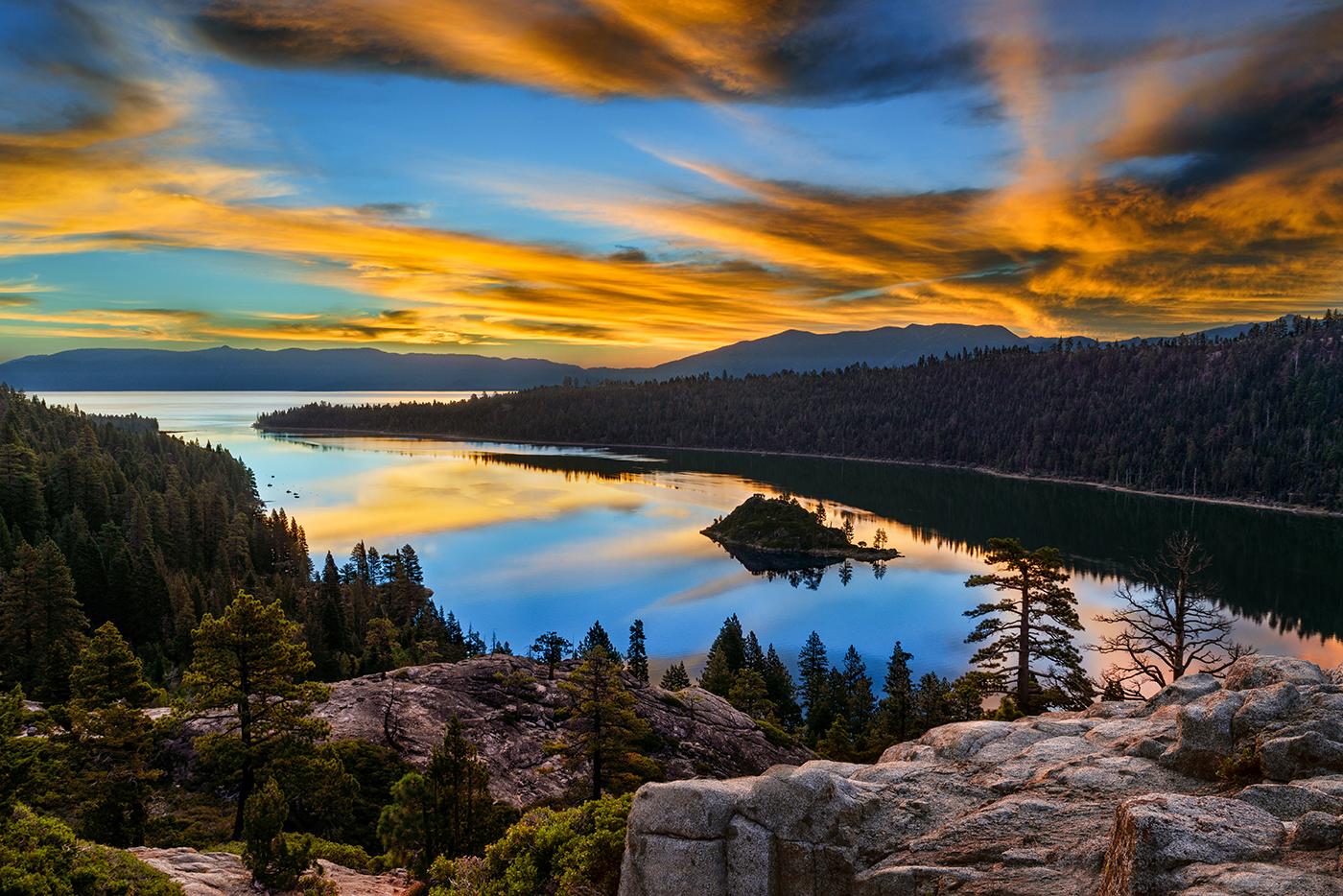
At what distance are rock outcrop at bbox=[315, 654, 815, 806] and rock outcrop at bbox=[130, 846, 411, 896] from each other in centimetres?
937

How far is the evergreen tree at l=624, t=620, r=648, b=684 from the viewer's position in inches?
3007

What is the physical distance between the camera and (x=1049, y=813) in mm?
13797

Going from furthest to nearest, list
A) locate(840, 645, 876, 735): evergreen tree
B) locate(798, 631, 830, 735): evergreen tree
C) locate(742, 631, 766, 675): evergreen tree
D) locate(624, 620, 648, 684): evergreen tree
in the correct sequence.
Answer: locate(742, 631, 766, 675): evergreen tree, locate(624, 620, 648, 684): evergreen tree, locate(798, 631, 830, 735): evergreen tree, locate(840, 645, 876, 735): evergreen tree

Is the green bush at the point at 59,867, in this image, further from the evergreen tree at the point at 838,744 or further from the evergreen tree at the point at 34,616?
the evergreen tree at the point at 34,616

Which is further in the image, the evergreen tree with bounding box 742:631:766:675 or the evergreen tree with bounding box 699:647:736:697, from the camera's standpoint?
the evergreen tree with bounding box 742:631:766:675

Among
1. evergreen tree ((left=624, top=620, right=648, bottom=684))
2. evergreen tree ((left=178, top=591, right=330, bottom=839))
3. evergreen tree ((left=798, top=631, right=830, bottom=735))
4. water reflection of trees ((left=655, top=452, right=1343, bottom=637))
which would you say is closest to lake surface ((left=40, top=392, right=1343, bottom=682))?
water reflection of trees ((left=655, top=452, right=1343, bottom=637))

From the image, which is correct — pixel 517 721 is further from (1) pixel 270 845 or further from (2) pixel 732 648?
(2) pixel 732 648

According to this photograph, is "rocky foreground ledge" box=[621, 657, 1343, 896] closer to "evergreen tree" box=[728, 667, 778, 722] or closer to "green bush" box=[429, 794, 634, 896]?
"green bush" box=[429, 794, 634, 896]

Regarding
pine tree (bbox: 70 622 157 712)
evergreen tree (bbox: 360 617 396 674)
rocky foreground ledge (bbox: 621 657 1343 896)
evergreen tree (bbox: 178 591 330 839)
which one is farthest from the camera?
evergreen tree (bbox: 360 617 396 674)

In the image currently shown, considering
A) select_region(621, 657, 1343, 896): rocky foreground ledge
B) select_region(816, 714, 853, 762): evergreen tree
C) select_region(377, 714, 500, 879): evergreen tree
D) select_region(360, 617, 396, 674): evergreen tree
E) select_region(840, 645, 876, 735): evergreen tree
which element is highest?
select_region(621, 657, 1343, 896): rocky foreground ledge

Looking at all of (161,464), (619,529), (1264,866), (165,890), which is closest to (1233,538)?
(619,529)

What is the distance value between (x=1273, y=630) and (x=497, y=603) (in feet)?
391

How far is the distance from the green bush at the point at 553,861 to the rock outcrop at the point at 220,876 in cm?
395

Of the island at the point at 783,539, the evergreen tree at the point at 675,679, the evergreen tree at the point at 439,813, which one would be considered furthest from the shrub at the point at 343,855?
the island at the point at 783,539
